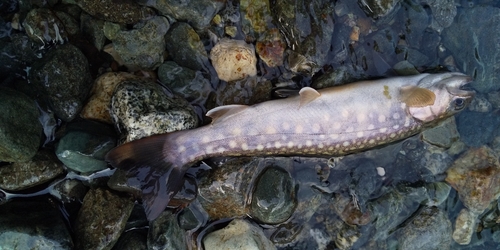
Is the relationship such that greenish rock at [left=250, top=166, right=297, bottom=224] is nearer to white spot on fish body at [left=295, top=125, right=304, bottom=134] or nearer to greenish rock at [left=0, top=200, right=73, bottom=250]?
white spot on fish body at [left=295, top=125, right=304, bottom=134]

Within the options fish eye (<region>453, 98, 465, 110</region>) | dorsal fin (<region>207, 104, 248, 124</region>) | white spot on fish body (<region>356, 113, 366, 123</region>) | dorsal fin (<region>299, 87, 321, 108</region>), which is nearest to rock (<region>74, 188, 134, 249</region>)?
→ dorsal fin (<region>207, 104, 248, 124</region>)

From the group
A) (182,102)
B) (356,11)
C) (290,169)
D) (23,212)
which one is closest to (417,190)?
(290,169)

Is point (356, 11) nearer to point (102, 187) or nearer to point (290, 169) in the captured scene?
point (290, 169)

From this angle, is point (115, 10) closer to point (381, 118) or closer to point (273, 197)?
point (273, 197)

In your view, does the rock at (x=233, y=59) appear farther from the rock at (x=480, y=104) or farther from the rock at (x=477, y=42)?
the rock at (x=480, y=104)

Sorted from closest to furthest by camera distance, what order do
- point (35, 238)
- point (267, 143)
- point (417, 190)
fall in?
point (35, 238)
point (267, 143)
point (417, 190)

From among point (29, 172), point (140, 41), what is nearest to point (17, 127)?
point (29, 172)
